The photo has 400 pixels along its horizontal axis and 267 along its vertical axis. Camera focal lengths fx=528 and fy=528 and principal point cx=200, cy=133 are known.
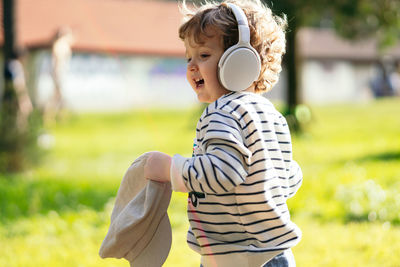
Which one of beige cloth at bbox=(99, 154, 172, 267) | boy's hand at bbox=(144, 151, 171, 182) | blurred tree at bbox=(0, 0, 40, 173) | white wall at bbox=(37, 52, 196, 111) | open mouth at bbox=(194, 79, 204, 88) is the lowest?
white wall at bbox=(37, 52, 196, 111)

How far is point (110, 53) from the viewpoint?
23562 mm

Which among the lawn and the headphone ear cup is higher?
the headphone ear cup

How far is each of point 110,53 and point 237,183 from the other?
74.0 ft

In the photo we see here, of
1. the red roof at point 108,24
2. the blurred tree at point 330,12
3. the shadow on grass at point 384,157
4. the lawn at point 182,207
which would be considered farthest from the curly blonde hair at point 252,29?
the red roof at point 108,24

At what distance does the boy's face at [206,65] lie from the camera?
1.89 metres

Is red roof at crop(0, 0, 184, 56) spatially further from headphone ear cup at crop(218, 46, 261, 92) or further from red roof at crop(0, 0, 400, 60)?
headphone ear cup at crop(218, 46, 261, 92)

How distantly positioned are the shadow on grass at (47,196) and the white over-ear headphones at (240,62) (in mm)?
4259

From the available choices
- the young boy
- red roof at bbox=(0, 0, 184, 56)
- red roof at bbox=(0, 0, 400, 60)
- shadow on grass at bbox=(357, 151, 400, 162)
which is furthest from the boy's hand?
red roof at bbox=(0, 0, 184, 56)

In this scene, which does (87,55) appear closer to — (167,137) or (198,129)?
(167,137)

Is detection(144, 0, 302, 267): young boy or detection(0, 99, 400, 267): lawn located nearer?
detection(144, 0, 302, 267): young boy

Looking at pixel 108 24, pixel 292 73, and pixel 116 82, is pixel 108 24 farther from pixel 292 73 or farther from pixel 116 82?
pixel 292 73

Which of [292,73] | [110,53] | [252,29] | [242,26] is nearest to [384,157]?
[292,73]

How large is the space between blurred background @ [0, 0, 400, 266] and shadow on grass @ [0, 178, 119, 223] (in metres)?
0.02

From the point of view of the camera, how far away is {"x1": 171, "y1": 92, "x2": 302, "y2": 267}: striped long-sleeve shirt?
5.59 ft
